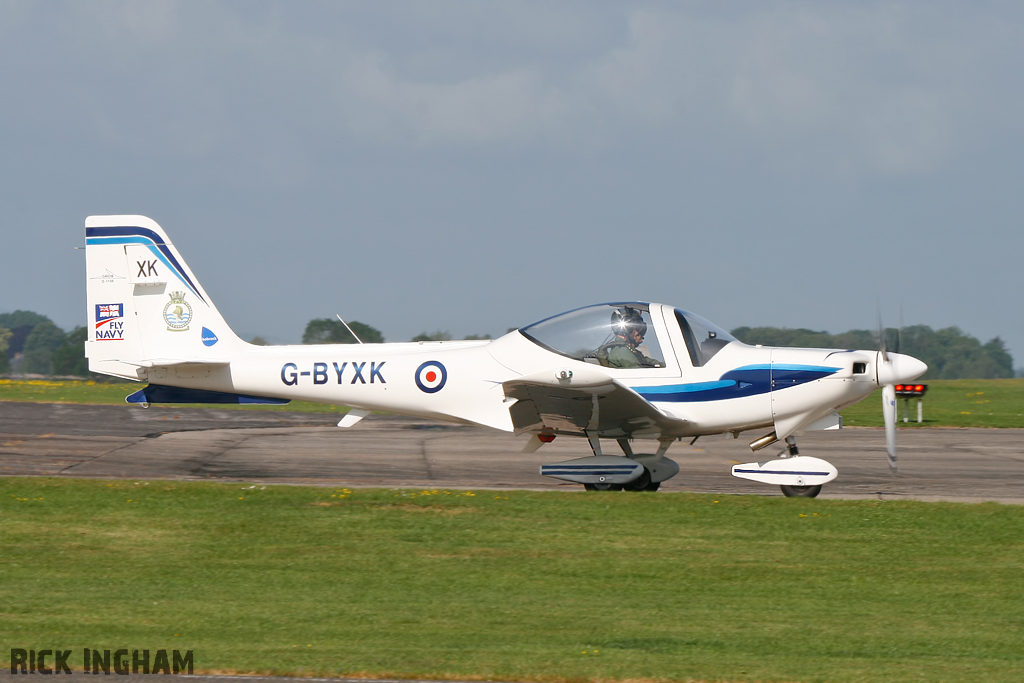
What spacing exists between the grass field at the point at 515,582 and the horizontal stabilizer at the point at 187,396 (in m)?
1.76

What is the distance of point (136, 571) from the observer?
830cm

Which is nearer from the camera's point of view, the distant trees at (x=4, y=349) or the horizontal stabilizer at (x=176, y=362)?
the horizontal stabilizer at (x=176, y=362)

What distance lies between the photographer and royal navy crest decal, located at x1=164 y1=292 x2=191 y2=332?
43.6 feet

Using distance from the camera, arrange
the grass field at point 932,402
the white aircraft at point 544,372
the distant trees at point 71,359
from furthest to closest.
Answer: the distant trees at point 71,359, the grass field at point 932,402, the white aircraft at point 544,372

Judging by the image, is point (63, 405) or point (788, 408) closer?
point (788, 408)

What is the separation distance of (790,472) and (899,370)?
1669 mm

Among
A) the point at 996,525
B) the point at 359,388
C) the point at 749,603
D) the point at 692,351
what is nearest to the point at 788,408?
the point at 692,351

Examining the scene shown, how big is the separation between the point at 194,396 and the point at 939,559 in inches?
366

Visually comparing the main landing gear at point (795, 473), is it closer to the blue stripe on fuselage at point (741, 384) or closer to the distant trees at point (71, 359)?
the blue stripe on fuselage at point (741, 384)

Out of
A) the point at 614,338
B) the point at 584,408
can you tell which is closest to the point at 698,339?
the point at 614,338

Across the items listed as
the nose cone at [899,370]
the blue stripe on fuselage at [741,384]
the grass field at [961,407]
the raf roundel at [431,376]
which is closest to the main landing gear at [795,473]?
the blue stripe on fuselage at [741,384]

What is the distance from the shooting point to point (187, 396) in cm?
1327

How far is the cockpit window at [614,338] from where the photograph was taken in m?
11.5

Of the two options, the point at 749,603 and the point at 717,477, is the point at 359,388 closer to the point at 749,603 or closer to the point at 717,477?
the point at 717,477
